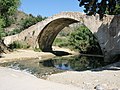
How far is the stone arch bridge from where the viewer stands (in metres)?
25.4

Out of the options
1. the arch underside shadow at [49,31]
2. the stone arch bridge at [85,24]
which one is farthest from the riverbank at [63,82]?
the arch underside shadow at [49,31]

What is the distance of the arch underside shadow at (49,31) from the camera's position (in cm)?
3405

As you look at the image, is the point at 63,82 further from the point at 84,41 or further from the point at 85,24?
the point at 84,41

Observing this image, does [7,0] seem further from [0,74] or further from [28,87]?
[28,87]

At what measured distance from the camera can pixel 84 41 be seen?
36.9 metres

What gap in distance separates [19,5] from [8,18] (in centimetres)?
204

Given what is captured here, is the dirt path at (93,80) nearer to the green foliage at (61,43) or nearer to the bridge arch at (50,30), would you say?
the bridge arch at (50,30)

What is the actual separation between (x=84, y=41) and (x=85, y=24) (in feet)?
27.7

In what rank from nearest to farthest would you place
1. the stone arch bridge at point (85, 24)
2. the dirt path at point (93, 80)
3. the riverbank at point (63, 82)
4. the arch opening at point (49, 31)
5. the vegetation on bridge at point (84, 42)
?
the riverbank at point (63, 82), the dirt path at point (93, 80), the stone arch bridge at point (85, 24), the arch opening at point (49, 31), the vegetation on bridge at point (84, 42)

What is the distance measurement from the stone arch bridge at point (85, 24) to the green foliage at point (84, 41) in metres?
2.96

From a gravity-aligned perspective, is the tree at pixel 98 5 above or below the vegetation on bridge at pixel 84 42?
above

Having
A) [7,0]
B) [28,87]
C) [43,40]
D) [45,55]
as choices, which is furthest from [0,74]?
[43,40]

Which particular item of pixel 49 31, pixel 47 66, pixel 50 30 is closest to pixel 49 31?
pixel 49 31

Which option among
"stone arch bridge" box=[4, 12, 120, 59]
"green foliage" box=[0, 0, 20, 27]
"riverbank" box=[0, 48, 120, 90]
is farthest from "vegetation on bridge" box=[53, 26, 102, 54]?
"riverbank" box=[0, 48, 120, 90]
